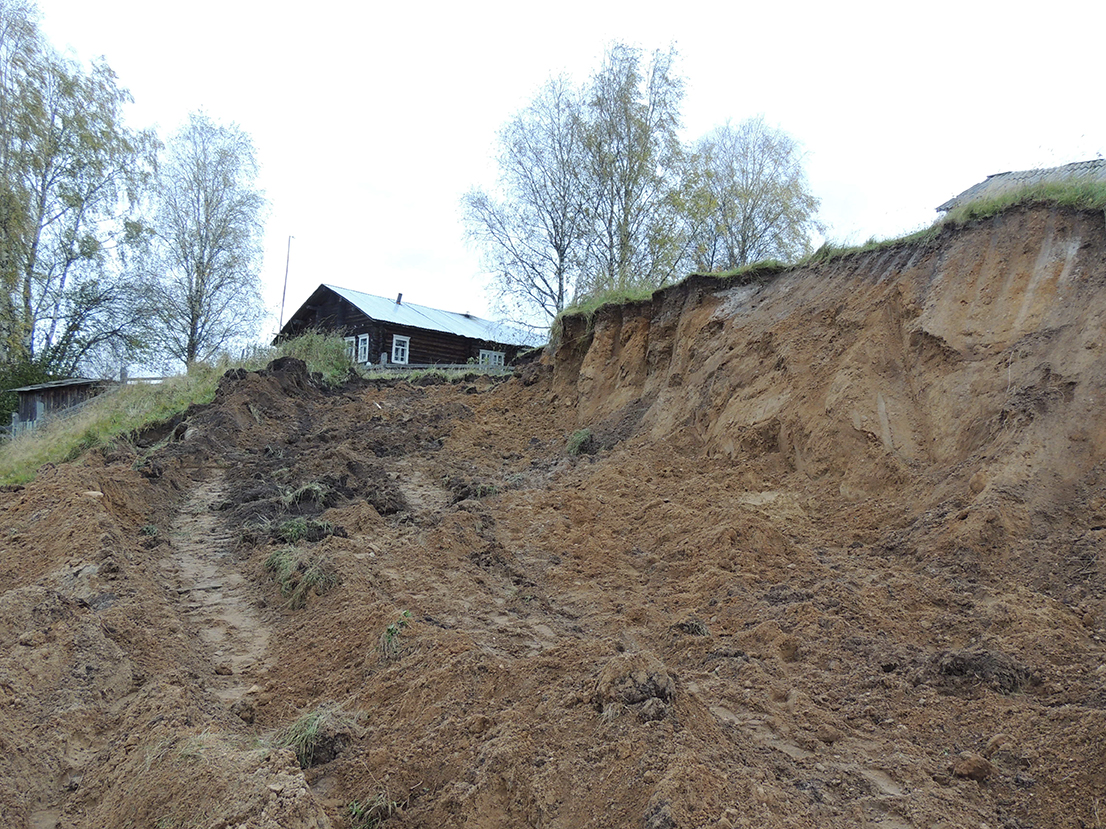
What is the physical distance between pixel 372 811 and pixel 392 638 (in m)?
1.50

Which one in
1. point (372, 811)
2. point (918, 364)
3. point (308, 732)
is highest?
point (918, 364)

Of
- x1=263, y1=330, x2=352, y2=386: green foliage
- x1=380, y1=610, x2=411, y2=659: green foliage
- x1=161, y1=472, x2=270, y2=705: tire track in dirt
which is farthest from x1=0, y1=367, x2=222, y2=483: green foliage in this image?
x1=380, y1=610, x2=411, y2=659: green foliage

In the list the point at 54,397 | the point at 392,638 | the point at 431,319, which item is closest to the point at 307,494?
the point at 392,638

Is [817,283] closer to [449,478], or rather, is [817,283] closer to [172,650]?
[449,478]

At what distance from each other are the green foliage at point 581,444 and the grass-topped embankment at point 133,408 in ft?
28.2

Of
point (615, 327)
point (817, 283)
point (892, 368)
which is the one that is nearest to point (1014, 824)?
point (892, 368)

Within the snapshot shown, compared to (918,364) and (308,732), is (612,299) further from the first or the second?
(308,732)

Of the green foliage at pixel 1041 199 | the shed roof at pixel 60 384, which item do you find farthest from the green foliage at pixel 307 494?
the shed roof at pixel 60 384

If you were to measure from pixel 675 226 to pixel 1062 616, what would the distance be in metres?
24.5

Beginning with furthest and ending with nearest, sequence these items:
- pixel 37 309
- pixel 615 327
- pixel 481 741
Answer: pixel 37 309 → pixel 615 327 → pixel 481 741

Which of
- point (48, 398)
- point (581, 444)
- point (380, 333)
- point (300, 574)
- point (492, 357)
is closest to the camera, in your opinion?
point (300, 574)

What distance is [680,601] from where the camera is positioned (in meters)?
5.48

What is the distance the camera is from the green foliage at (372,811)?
9.83ft

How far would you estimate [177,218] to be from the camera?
3303 cm
